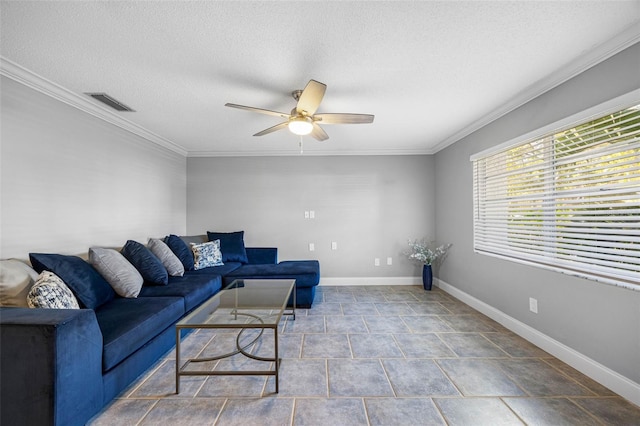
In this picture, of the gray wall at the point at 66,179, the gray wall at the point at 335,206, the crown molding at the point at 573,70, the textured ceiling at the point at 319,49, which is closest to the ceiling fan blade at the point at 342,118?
the textured ceiling at the point at 319,49

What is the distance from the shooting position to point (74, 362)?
146cm

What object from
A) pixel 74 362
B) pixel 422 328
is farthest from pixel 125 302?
pixel 422 328

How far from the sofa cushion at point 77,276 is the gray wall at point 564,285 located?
12.5 ft

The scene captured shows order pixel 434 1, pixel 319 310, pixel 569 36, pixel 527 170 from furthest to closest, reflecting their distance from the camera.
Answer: pixel 319 310
pixel 527 170
pixel 569 36
pixel 434 1

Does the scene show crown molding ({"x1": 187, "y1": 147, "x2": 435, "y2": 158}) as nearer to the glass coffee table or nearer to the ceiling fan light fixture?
the ceiling fan light fixture

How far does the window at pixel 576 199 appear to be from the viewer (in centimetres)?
186

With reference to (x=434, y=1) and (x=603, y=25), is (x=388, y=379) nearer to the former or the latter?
(x=434, y=1)

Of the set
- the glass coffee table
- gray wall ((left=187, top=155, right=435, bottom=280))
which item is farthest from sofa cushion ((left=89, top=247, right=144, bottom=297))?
gray wall ((left=187, top=155, right=435, bottom=280))

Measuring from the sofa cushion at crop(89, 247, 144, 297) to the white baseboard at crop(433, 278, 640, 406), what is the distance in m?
3.74

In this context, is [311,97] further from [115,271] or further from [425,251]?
[425,251]

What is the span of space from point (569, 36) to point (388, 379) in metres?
2.67

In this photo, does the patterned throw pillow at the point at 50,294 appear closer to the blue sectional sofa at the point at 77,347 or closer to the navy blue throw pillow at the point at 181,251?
the blue sectional sofa at the point at 77,347

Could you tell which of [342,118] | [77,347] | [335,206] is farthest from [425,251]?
[77,347]

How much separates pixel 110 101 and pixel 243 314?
254 centimetres
